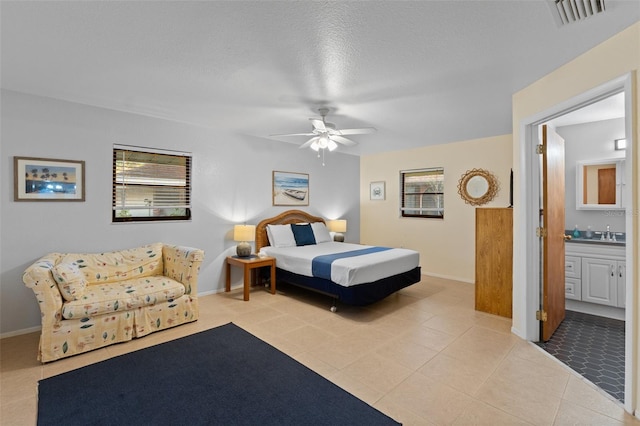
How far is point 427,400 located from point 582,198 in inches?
150

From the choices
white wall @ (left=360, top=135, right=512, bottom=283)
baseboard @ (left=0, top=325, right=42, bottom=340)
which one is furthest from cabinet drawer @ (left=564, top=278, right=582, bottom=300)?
baseboard @ (left=0, top=325, right=42, bottom=340)

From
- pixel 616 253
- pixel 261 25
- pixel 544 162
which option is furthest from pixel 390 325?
pixel 261 25

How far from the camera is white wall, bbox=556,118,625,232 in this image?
12.6ft

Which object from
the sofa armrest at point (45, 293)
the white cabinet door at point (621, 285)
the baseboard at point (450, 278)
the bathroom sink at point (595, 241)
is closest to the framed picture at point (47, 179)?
the sofa armrest at point (45, 293)

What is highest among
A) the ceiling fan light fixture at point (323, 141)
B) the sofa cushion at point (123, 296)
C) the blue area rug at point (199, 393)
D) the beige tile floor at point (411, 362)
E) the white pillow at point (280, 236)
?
the ceiling fan light fixture at point (323, 141)

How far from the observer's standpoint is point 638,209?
6.02 feet

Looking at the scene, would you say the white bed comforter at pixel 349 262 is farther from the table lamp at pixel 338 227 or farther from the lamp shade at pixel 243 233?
the table lamp at pixel 338 227

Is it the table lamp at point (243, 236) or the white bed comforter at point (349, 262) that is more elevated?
the table lamp at point (243, 236)

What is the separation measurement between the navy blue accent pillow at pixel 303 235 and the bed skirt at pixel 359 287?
2.54ft

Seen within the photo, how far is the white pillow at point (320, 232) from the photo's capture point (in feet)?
17.9

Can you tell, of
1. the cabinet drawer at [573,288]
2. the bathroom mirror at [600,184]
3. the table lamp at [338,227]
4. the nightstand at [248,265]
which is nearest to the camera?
the cabinet drawer at [573,288]

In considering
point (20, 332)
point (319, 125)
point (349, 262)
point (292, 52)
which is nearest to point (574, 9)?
point (292, 52)

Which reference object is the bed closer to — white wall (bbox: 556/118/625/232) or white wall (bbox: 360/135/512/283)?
white wall (bbox: 360/135/512/283)

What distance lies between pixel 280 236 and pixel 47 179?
2977 mm
